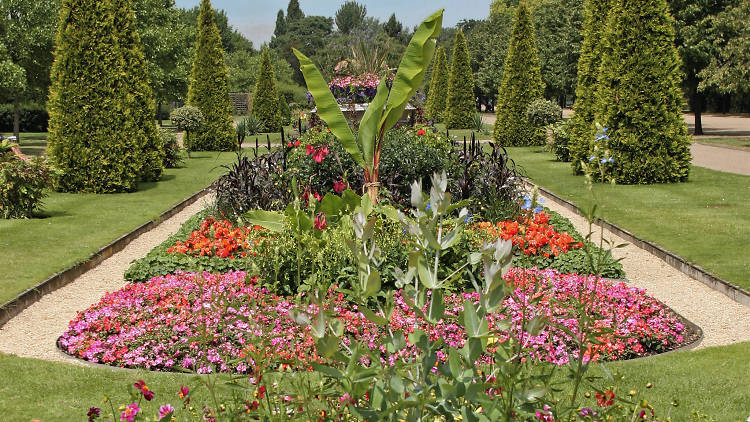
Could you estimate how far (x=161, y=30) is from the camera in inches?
1130

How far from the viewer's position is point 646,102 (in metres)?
14.2

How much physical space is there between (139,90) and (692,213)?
11.6 metres

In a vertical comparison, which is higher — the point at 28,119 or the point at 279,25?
the point at 279,25

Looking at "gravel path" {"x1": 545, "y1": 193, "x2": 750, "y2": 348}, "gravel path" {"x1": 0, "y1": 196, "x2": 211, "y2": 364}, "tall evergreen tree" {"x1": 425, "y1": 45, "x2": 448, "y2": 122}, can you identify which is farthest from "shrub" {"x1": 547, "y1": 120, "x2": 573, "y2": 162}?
"tall evergreen tree" {"x1": 425, "y1": 45, "x2": 448, "y2": 122}

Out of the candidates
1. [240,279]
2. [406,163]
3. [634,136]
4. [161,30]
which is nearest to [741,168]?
[634,136]

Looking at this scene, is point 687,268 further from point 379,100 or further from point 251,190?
point 251,190

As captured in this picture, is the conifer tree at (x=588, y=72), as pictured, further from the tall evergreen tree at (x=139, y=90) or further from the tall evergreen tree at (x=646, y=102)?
the tall evergreen tree at (x=139, y=90)

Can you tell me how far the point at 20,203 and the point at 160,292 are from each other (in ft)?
18.3

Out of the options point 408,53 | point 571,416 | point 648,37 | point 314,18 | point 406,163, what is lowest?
point 571,416

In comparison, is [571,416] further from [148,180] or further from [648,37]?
[148,180]

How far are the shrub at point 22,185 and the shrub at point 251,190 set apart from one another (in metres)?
3.01


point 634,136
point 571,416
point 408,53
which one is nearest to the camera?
point 571,416

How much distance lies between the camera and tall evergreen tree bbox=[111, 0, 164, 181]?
49.3ft

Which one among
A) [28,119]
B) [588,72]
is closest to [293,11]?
[28,119]
